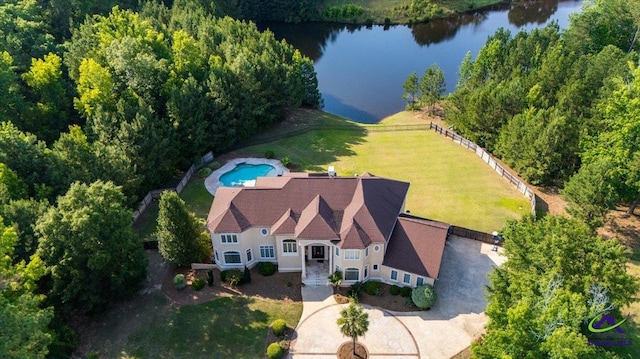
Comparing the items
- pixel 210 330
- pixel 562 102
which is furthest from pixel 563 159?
pixel 210 330

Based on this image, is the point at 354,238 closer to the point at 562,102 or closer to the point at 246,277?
the point at 246,277

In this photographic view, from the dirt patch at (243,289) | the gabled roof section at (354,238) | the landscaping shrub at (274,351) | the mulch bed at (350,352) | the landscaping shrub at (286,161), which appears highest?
the gabled roof section at (354,238)

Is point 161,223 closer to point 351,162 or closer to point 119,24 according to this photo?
point 351,162

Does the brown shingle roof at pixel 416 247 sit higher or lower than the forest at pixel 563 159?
lower

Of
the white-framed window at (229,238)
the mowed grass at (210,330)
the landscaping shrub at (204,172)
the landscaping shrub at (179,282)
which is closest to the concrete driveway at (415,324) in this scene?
the mowed grass at (210,330)

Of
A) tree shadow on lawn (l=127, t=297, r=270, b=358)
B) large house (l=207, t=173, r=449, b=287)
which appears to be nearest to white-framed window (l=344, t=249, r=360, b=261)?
large house (l=207, t=173, r=449, b=287)

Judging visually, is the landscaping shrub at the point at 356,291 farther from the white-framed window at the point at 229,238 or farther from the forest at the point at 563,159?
the white-framed window at the point at 229,238

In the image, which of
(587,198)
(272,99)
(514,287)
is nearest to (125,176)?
(272,99)
